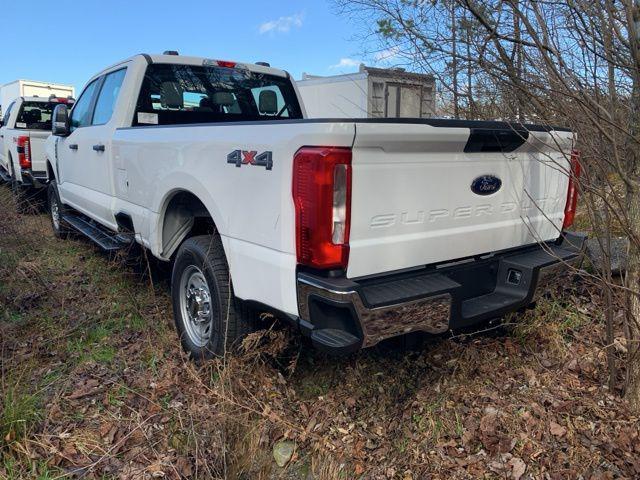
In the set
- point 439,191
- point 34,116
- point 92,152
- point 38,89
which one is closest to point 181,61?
point 92,152

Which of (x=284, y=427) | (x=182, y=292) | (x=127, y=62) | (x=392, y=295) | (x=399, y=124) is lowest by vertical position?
(x=284, y=427)

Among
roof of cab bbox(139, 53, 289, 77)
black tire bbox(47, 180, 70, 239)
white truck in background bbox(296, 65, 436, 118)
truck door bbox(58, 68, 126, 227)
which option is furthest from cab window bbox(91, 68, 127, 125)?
white truck in background bbox(296, 65, 436, 118)

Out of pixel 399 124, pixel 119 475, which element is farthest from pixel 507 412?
pixel 119 475

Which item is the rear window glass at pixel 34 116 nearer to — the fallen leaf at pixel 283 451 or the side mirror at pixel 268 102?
the side mirror at pixel 268 102

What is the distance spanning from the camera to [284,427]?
120 inches

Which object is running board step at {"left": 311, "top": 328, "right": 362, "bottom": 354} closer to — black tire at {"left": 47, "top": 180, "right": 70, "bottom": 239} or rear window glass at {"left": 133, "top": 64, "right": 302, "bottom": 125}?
rear window glass at {"left": 133, "top": 64, "right": 302, "bottom": 125}

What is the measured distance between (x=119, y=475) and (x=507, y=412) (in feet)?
6.76

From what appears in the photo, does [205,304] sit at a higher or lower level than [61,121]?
lower

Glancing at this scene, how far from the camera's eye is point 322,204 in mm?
2518

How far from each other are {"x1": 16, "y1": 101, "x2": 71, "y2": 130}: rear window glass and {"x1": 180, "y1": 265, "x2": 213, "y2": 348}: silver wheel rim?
26.4 feet

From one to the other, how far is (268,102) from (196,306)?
2691 millimetres

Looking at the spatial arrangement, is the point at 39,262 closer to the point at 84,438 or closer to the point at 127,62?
the point at 127,62

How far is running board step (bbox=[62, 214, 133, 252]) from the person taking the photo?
4750 millimetres

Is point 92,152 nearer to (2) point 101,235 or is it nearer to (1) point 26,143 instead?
(2) point 101,235
